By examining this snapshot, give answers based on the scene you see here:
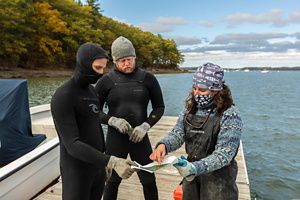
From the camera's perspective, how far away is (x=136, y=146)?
3.24 metres

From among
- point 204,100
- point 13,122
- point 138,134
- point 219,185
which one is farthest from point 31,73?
point 219,185

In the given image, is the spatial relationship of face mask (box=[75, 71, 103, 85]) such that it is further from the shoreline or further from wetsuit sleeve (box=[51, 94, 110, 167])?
the shoreline

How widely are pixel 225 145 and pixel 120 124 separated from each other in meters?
1.35

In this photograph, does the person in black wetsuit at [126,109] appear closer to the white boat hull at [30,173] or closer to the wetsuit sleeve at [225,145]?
the wetsuit sleeve at [225,145]

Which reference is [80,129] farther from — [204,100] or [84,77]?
[204,100]

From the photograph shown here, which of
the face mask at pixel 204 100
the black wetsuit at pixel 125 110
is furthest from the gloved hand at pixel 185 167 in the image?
the black wetsuit at pixel 125 110

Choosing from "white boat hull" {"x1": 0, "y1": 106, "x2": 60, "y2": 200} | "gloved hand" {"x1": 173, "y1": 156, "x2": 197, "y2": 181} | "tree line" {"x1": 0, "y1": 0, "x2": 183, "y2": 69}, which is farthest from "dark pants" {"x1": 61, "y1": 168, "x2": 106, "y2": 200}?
"tree line" {"x1": 0, "y1": 0, "x2": 183, "y2": 69}

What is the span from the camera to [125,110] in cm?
324

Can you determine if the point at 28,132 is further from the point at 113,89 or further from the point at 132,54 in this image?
the point at 132,54

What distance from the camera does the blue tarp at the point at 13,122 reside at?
4.87m

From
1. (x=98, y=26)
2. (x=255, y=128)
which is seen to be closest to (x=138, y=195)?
(x=255, y=128)

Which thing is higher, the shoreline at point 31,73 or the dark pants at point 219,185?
the dark pants at point 219,185

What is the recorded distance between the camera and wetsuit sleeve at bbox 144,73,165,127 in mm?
3309

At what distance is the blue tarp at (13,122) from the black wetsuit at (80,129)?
9.64 feet
